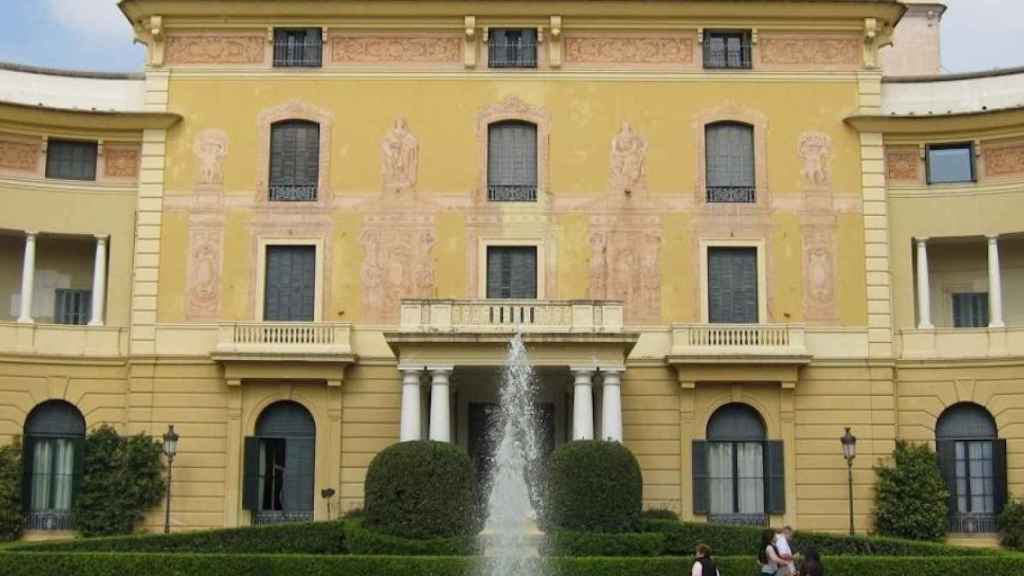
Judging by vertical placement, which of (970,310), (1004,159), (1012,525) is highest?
(1004,159)

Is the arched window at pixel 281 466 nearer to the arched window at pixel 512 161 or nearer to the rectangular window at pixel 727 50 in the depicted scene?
the arched window at pixel 512 161

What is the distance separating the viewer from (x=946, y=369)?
3703cm

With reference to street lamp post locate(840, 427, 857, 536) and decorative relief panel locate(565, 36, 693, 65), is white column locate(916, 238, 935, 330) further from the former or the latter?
decorative relief panel locate(565, 36, 693, 65)

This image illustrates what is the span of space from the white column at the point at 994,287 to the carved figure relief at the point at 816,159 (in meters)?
4.56

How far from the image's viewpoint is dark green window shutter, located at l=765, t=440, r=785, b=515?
36.1 meters

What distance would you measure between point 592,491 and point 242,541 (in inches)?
306

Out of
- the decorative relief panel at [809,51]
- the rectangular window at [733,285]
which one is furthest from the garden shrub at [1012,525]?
the decorative relief panel at [809,51]

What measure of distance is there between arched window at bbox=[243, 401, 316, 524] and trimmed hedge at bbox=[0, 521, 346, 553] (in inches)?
187

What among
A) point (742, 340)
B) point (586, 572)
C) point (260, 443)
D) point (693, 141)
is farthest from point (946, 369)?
point (260, 443)

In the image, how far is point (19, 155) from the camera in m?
37.6

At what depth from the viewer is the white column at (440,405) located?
112ft

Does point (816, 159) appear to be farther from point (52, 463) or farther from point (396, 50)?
point (52, 463)

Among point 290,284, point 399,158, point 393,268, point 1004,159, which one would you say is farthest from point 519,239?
point 1004,159

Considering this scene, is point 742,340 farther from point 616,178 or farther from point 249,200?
point 249,200
